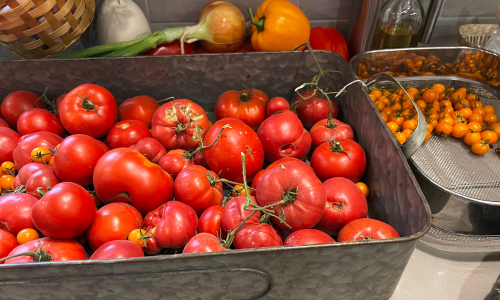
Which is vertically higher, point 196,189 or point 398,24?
point 398,24

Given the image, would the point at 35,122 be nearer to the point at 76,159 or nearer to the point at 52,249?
the point at 76,159

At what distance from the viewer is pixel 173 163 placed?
70cm

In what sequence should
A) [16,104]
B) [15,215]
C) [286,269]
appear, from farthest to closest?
[16,104]
[15,215]
[286,269]

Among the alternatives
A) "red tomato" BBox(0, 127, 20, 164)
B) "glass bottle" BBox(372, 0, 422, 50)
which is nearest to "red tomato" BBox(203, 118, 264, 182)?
"red tomato" BBox(0, 127, 20, 164)

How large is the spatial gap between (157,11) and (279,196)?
2.78 feet

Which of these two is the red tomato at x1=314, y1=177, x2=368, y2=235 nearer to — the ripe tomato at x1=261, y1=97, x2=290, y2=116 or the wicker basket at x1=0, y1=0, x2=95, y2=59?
the ripe tomato at x1=261, y1=97, x2=290, y2=116

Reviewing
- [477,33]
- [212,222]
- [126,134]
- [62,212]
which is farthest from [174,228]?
[477,33]

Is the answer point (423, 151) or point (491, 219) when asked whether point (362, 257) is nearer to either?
point (491, 219)

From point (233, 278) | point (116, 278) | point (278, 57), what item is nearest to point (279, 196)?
point (233, 278)

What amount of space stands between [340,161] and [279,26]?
0.47 metres

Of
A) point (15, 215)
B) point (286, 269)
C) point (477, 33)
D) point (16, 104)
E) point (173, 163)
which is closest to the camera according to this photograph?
point (286, 269)

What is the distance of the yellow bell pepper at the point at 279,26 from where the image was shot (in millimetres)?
953

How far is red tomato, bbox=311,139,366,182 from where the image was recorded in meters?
0.69

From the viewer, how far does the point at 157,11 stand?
1092 mm
